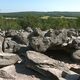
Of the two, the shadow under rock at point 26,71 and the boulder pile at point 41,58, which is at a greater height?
the boulder pile at point 41,58

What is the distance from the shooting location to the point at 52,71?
38.0 feet

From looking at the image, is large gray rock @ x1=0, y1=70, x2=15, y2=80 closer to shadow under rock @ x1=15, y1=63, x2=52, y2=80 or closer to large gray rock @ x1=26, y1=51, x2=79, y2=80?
shadow under rock @ x1=15, y1=63, x2=52, y2=80

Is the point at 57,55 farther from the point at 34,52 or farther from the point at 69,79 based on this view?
the point at 69,79

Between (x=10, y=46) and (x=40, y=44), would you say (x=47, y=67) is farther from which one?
(x=10, y=46)

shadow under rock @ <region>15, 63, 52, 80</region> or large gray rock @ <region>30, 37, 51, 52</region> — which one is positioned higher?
large gray rock @ <region>30, 37, 51, 52</region>

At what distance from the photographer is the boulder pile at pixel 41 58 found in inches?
461

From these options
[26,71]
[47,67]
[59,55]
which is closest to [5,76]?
[26,71]

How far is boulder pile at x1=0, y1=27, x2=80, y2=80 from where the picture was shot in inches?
461

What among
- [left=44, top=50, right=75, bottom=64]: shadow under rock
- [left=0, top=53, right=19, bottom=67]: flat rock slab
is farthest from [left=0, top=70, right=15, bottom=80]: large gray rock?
[left=44, top=50, right=75, bottom=64]: shadow under rock

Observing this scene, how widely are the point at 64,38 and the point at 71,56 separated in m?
1.02

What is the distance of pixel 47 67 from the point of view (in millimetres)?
11953

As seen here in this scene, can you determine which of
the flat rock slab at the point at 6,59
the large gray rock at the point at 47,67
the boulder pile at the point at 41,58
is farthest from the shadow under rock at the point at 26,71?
the flat rock slab at the point at 6,59

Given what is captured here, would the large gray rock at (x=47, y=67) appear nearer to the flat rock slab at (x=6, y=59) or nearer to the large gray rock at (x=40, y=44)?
the large gray rock at (x=40, y=44)

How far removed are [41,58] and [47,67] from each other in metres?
0.65
